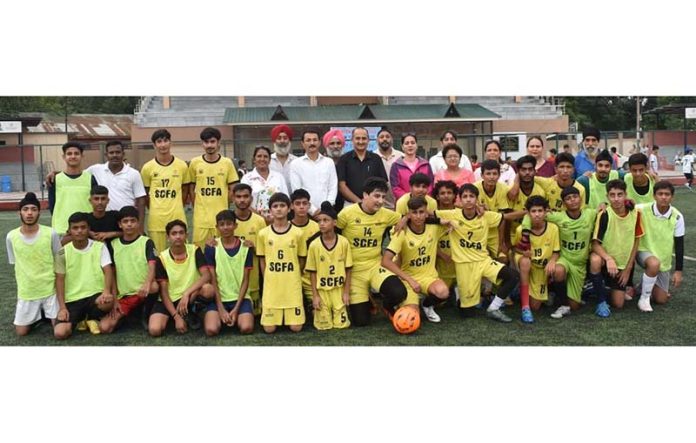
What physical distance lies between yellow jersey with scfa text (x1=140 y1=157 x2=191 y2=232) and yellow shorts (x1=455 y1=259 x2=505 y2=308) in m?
2.54

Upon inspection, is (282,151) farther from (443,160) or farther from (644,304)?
(644,304)

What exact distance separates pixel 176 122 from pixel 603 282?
26.8m

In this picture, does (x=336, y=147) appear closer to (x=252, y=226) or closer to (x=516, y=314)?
(x=252, y=226)

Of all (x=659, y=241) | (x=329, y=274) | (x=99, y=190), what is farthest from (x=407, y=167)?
(x=99, y=190)

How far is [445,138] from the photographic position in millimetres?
5996

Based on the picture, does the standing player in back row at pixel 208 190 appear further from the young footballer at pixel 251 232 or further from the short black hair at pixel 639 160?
the short black hair at pixel 639 160

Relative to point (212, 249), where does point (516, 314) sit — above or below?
below

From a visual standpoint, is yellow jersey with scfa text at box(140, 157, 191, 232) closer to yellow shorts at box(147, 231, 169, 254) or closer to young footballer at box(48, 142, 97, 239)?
yellow shorts at box(147, 231, 169, 254)

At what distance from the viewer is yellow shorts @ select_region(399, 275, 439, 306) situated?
5164 mm

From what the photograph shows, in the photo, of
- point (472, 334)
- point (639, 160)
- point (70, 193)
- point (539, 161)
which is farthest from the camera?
point (539, 161)

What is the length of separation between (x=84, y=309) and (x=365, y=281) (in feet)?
7.49

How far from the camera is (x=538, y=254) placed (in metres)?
5.48

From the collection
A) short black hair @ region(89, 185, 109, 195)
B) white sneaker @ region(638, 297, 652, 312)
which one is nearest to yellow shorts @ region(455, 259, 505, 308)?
white sneaker @ region(638, 297, 652, 312)

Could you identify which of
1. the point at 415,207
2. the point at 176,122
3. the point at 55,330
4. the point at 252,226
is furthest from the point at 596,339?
the point at 176,122
